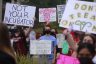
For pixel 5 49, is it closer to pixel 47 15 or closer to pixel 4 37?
pixel 4 37

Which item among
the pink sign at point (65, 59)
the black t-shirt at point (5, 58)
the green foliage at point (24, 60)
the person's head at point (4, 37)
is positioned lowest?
the green foliage at point (24, 60)

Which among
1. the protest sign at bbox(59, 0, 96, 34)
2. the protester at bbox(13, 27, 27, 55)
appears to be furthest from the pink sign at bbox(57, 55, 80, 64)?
the protester at bbox(13, 27, 27, 55)

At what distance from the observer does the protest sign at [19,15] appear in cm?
1298

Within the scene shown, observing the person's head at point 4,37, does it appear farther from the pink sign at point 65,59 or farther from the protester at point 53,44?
the protester at point 53,44

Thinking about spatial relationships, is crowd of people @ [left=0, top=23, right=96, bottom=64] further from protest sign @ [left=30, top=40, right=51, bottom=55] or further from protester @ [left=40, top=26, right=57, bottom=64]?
protest sign @ [left=30, top=40, right=51, bottom=55]

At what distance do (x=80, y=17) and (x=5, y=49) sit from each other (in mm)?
4750

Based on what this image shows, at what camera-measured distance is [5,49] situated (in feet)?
12.6

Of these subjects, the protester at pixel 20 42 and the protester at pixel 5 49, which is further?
the protester at pixel 20 42

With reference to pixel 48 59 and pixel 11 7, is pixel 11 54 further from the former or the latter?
pixel 11 7

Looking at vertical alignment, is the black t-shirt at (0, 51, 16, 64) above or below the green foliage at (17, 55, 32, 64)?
above

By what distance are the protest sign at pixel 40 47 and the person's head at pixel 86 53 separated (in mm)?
6927

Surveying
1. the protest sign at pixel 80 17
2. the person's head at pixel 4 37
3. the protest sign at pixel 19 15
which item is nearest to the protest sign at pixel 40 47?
the protest sign at pixel 19 15

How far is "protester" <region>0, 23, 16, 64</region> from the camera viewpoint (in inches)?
148

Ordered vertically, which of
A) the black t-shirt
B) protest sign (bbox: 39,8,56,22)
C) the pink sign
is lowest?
the pink sign
